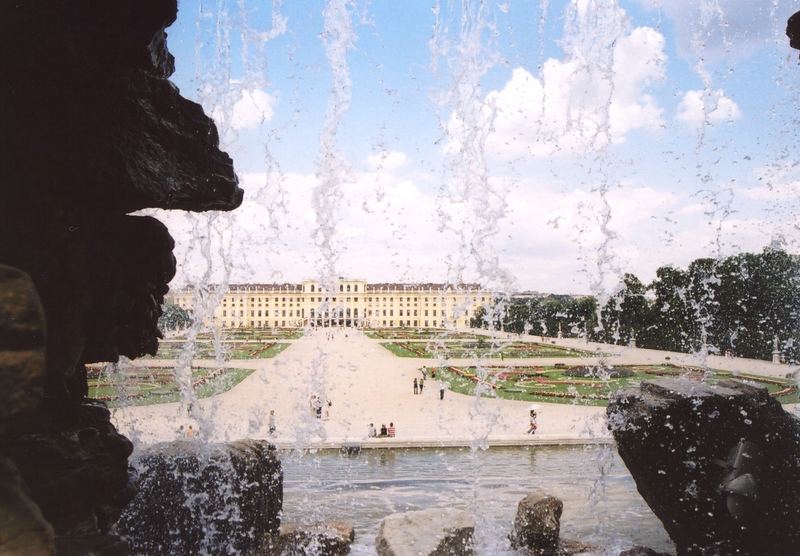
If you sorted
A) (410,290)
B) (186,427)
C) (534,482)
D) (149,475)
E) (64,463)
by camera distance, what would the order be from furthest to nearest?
(410,290) < (186,427) < (534,482) < (149,475) < (64,463)

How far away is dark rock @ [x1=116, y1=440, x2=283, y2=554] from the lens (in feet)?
25.4

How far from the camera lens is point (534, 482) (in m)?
13.4

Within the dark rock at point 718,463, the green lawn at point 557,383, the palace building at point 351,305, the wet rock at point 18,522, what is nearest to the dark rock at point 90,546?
the wet rock at point 18,522

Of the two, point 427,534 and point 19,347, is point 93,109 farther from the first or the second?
point 427,534

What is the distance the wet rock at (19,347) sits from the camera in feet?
6.15

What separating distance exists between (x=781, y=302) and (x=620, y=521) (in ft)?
88.7

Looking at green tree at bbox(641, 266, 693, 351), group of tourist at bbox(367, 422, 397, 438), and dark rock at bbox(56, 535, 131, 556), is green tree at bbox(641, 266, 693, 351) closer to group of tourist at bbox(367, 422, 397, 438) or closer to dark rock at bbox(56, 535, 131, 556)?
group of tourist at bbox(367, 422, 397, 438)

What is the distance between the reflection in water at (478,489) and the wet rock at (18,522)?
25.8ft

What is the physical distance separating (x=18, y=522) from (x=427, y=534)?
7221 mm

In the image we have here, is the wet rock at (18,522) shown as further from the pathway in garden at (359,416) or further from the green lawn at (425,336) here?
the green lawn at (425,336)

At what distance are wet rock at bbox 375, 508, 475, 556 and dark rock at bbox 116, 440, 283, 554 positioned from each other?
5.46ft

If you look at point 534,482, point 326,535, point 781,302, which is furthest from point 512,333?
point 326,535

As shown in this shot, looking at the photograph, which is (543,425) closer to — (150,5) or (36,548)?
(150,5)

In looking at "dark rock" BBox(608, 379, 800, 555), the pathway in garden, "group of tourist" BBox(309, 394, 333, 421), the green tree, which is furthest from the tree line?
"dark rock" BBox(608, 379, 800, 555)
